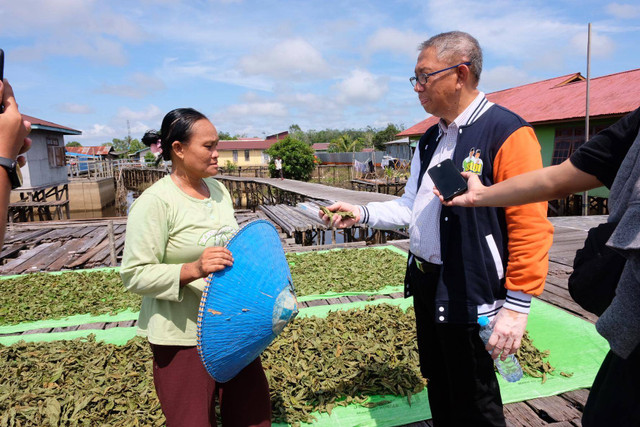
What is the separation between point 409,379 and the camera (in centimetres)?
304

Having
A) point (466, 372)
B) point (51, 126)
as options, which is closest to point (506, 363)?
point (466, 372)

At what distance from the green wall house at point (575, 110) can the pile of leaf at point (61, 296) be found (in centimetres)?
1372

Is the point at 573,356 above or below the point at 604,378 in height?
below

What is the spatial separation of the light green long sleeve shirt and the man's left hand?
1267mm

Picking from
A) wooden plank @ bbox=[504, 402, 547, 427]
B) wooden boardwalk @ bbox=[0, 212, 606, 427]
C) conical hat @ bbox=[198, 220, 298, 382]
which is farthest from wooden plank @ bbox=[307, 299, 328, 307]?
conical hat @ bbox=[198, 220, 298, 382]

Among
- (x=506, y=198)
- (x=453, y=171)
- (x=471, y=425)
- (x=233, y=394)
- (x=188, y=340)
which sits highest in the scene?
(x=453, y=171)

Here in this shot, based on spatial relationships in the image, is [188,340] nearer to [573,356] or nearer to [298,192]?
[573,356]

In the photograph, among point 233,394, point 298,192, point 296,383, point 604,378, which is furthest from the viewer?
point 298,192

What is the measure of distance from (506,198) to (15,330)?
17.1 feet

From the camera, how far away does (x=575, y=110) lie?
14.3 meters

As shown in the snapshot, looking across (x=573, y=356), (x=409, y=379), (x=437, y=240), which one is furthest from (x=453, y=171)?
(x=573, y=356)

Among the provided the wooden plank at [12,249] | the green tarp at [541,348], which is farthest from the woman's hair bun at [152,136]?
the wooden plank at [12,249]

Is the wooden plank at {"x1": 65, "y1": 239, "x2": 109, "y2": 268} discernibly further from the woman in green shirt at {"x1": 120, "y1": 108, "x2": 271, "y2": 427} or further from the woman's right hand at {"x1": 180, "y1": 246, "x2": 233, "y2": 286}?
the woman's right hand at {"x1": 180, "y1": 246, "x2": 233, "y2": 286}

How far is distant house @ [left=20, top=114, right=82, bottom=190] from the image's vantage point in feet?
62.8
